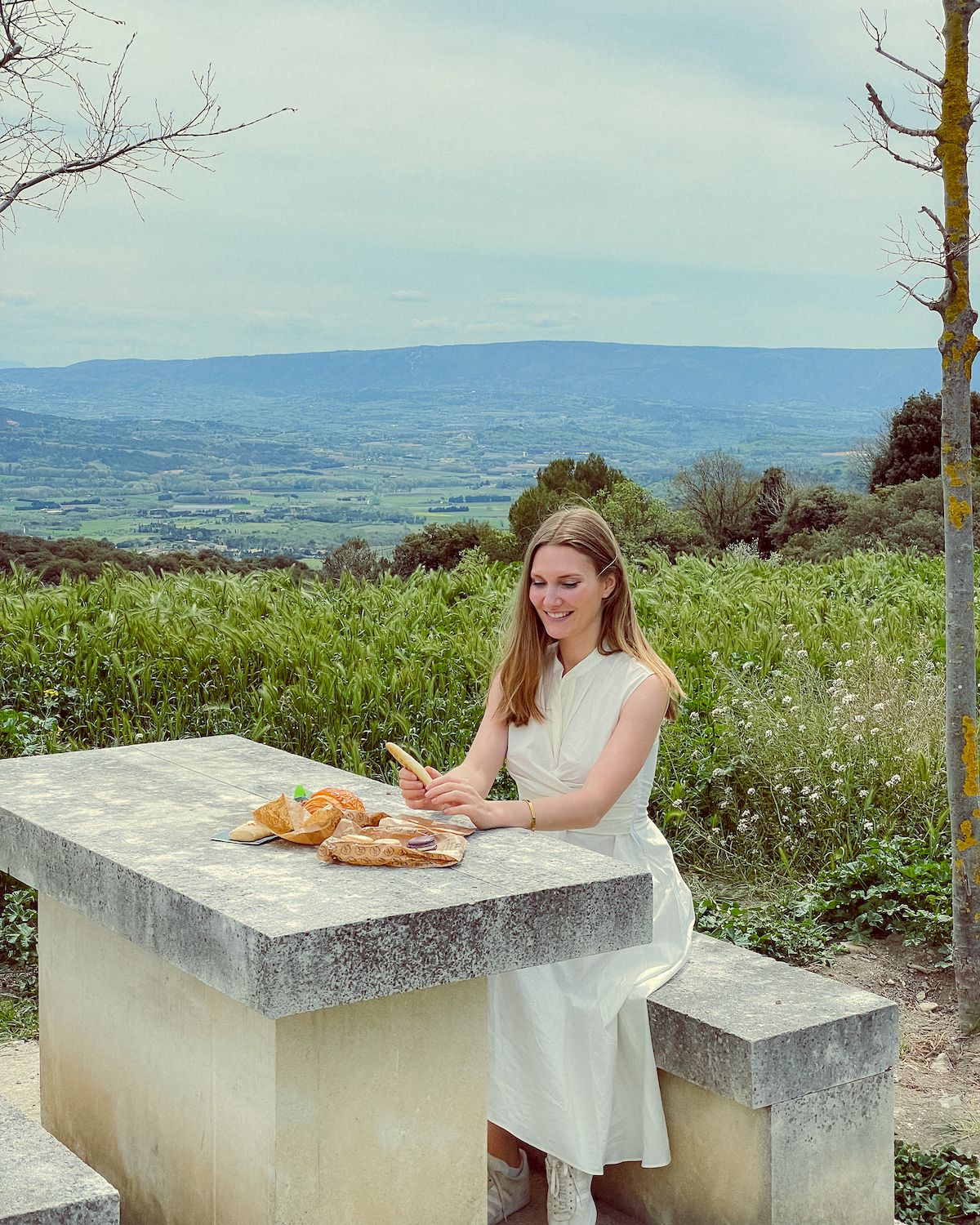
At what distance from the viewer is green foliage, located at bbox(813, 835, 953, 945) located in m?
4.70

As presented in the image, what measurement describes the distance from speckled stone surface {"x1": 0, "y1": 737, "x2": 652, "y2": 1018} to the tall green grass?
3.02 m

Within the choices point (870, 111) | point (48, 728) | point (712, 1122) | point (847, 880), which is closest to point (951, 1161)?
point (712, 1122)

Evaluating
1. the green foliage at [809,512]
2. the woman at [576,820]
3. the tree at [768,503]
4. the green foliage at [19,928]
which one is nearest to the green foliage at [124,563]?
the green foliage at [19,928]

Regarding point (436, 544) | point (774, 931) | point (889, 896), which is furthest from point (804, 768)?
point (436, 544)

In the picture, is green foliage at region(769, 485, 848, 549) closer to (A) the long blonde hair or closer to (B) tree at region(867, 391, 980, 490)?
(B) tree at region(867, 391, 980, 490)

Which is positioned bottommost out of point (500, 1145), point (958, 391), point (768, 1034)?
point (500, 1145)

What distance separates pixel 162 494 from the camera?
30.3m

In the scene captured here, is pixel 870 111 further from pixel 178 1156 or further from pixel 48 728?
pixel 48 728

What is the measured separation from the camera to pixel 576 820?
2928 mm

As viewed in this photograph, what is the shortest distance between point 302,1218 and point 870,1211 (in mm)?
1261

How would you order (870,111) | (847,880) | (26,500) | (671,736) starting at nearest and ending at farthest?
(870,111)
(847,880)
(671,736)
(26,500)

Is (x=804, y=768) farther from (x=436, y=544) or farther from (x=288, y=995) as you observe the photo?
(x=436, y=544)

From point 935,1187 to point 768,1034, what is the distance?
3.54 ft

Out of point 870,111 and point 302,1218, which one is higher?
point 870,111
